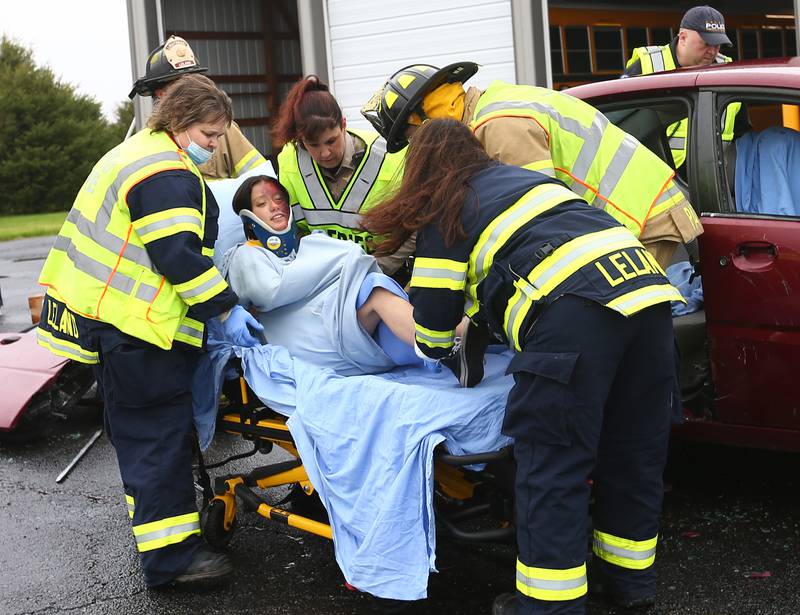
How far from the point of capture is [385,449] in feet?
10.4

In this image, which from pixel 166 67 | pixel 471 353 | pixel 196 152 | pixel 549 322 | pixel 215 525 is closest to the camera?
pixel 549 322

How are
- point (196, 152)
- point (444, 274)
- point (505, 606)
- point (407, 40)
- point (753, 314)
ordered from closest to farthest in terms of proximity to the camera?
point (444, 274), point (505, 606), point (753, 314), point (196, 152), point (407, 40)

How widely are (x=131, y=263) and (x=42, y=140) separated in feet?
116

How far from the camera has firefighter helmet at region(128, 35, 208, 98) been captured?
4605 millimetres

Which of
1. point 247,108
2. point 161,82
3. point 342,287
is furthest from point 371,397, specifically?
point 247,108

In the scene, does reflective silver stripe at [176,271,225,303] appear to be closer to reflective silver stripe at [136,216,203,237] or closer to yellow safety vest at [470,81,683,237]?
reflective silver stripe at [136,216,203,237]

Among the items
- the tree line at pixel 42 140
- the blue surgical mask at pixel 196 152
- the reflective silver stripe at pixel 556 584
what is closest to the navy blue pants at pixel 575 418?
the reflective silver stripe at pixel 556 584

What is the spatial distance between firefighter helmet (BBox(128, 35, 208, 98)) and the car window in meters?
2.26

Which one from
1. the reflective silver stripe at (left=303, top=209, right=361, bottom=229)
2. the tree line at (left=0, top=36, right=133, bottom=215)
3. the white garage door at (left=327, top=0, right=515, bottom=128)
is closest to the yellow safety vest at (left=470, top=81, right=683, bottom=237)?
the reflective silver stripe at (left=303, top=209, right=361, bottom=229)

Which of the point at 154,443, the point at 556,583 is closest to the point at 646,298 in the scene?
the point at 556,583

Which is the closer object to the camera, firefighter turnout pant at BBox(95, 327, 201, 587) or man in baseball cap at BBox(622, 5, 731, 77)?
firefighter turnout pant at BBox(95, 327, 201, 587)

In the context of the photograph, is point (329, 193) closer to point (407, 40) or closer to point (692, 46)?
point (692, 46)

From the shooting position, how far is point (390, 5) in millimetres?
9258

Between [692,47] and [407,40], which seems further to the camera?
[407,40]
